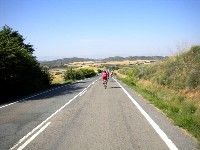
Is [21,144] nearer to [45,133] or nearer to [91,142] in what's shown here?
[45,133]

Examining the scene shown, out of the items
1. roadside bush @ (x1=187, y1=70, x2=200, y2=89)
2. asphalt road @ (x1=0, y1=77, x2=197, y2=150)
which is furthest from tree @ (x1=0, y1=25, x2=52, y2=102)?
roadside bush @ (x1=187, y1=70, x2=200, y2=89)

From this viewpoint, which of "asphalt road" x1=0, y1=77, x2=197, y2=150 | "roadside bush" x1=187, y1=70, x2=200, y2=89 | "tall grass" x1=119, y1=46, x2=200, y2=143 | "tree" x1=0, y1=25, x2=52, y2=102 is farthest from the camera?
"tree" x1=0, y1=25, x2=52, y2=102

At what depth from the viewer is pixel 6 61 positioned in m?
20.6

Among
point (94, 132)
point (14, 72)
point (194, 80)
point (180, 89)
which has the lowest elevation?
point (180, 89)

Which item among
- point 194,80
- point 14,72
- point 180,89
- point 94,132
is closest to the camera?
point 94,132

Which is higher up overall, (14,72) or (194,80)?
(14,72)

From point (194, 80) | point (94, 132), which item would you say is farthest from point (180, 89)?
point (94, 132)

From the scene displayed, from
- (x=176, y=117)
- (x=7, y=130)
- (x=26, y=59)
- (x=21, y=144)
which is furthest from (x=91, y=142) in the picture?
(x=26, y=59)

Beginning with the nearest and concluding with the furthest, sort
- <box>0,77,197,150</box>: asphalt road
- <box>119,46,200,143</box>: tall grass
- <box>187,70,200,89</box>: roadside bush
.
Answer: <box>0,77,197,150</box>: asphalt road
<box>119,46,200,143</box>: tall grass
<box>187,70,200,89</box>: roadside bush

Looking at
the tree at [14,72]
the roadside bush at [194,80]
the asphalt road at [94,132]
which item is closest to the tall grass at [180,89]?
the roadside bush at [194,80]

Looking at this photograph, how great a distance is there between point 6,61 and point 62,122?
1260cm

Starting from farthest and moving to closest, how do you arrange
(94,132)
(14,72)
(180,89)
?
(14,72), (180,89), (94,132)

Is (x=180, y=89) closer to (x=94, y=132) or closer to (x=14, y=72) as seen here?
(x=14, y=72)

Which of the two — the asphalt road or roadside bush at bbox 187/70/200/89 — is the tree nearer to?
the asphalt road
